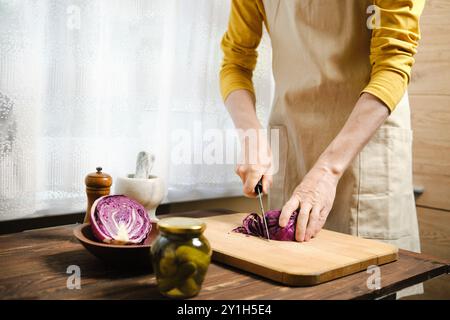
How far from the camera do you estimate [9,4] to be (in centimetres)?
128

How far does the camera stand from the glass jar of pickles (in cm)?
75

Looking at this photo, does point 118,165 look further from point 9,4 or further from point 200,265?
point 200,265

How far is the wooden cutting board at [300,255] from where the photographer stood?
0.90m

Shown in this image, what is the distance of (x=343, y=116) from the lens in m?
1.41

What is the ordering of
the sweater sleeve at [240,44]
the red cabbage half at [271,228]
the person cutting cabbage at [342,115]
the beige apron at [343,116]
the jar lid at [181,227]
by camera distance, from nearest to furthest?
the jar lid at [181,227] < the red cabbage half at [271,228] < the person cutting cabbage at [342,115] < the beige apron at [343,116] < the sweater sleeve at [240,44]

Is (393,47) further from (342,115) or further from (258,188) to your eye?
(258,188)

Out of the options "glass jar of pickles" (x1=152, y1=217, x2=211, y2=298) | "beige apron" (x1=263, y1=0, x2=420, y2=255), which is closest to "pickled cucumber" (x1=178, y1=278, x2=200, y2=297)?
"glass jar of pickles" (x1=152, y1=217, x2=211, y2=298)

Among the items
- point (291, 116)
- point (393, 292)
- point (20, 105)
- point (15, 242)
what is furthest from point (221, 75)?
point (393, 292)

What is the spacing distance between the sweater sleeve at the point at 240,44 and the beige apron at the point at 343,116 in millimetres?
157

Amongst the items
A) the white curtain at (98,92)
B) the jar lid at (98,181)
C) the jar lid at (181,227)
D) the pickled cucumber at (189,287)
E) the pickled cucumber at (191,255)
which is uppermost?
the white curtain at (98,92)

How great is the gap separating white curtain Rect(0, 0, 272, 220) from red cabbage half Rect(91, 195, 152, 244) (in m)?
0.47

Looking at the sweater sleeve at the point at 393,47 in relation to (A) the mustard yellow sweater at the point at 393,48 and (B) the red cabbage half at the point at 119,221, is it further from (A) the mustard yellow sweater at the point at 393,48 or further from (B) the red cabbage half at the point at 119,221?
(B) the red cabbage half at the point at 119,221

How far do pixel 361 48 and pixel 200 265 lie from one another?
920 millimetres

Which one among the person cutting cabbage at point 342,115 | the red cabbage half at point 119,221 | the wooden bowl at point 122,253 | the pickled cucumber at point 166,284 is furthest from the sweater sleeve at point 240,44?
the pickled cucumber at point 166,284
